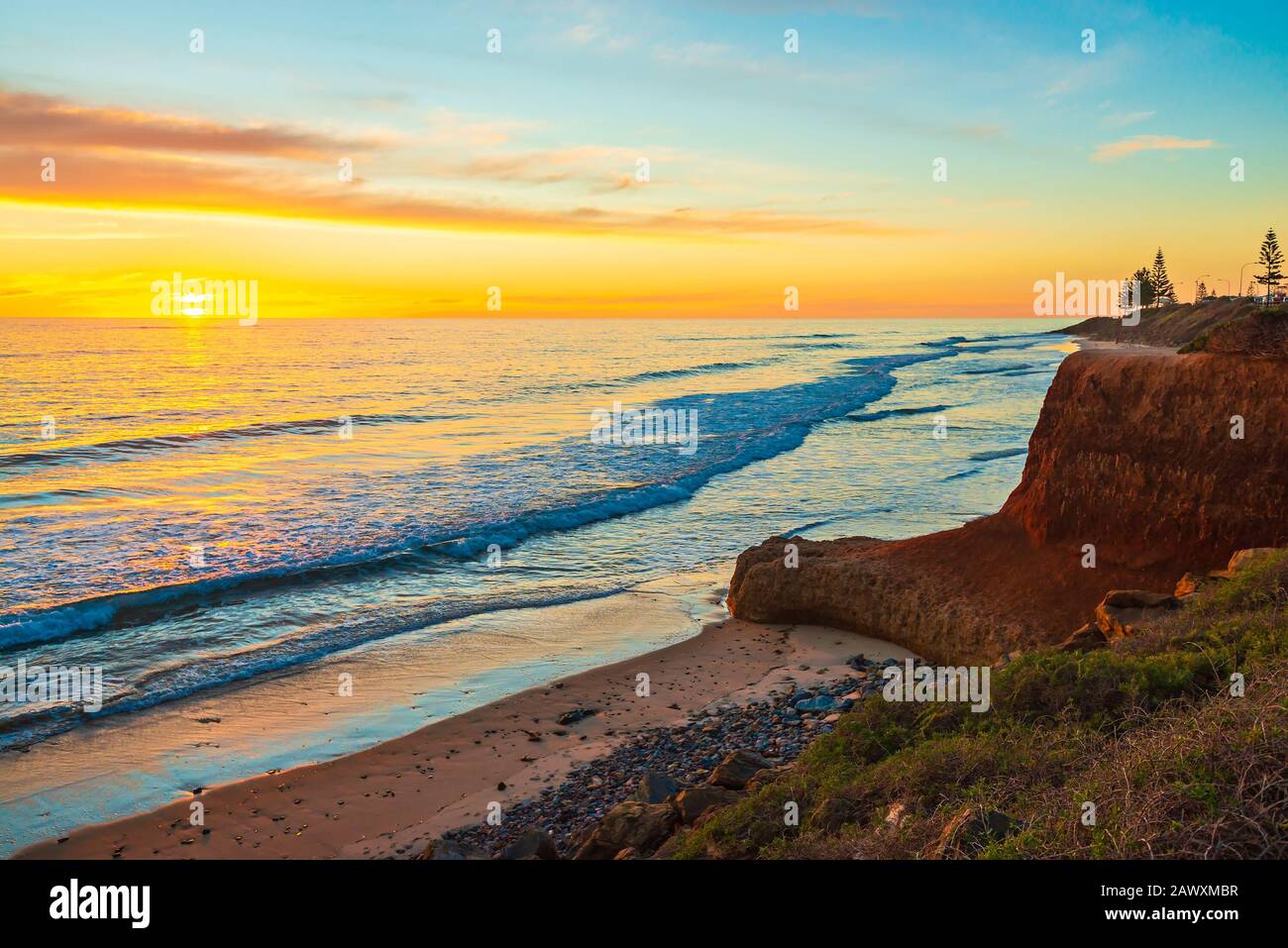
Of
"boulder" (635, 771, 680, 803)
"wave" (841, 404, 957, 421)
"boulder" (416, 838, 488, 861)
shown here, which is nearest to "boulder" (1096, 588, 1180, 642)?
"boulder" (635, 771, 680, 803)

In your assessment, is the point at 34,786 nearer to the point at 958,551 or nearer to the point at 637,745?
the point at 637,745

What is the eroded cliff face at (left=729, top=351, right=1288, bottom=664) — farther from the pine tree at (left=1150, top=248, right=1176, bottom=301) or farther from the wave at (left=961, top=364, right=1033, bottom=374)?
the pine tree at (left=1150, top=248, right=1176, bottom=301)

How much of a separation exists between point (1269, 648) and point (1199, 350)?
518 centimetres

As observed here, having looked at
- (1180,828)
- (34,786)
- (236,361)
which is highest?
(236,361)

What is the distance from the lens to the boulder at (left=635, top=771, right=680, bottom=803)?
7176 mm

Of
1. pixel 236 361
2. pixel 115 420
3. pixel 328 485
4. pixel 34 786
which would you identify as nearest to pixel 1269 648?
pixel 34 786

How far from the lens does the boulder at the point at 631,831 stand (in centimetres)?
632

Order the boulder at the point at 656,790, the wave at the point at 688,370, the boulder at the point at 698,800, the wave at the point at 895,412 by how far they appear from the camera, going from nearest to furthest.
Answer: the boulder at the point at 698,800
the boulder at the point at 656,790
the wave at the point at 895,412
the wave at the point at 688,370

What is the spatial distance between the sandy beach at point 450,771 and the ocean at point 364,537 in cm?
48

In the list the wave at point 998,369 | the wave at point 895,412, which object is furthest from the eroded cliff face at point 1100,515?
the wave at point 998,369

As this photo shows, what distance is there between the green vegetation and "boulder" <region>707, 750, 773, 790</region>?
0.63 meters

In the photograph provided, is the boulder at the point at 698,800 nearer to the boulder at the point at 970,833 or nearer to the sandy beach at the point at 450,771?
the boulder at the point at 970,833

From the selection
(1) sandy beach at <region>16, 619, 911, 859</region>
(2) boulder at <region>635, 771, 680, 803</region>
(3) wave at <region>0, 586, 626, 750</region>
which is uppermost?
(2) boulder at <region>635, 771, 680, 803</region>

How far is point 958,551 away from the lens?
1167 centimetres
